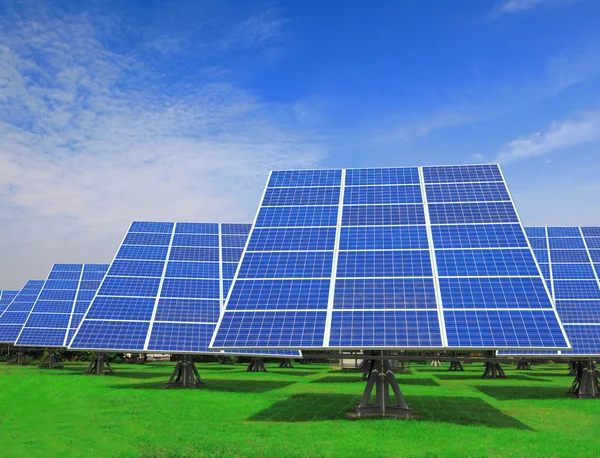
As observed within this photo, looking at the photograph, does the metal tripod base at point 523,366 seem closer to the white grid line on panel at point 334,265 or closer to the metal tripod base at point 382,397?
the white grid line on panel at point 334,265

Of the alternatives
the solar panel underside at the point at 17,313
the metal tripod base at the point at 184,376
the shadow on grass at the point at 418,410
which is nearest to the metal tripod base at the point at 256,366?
the metal tripod base at the point at 184,376

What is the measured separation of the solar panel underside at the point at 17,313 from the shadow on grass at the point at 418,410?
37630 mm

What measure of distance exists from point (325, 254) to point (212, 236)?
19997 millimetres

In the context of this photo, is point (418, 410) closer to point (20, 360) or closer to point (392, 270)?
point (392, 270)

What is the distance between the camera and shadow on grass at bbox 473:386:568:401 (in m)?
28.0

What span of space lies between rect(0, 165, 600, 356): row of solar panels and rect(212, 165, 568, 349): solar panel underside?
0.05 meters

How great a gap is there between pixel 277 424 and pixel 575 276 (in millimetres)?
22749

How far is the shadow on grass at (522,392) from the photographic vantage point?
2802 centimetres

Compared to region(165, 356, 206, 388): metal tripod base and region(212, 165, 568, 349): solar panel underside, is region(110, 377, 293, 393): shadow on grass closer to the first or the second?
region(165, 356, 206, 388): metal tripod base

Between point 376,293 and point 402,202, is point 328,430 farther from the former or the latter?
point 402,202

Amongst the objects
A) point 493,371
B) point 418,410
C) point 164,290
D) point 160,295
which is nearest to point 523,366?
point 493,371

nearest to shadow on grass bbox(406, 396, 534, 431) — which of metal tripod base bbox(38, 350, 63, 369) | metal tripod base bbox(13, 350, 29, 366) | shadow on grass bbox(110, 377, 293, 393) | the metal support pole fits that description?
the metal support pole

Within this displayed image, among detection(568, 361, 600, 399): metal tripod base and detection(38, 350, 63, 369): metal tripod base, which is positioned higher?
detection(38, 350, 63, 369): metal tripod base

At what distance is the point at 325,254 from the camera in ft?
69.5
